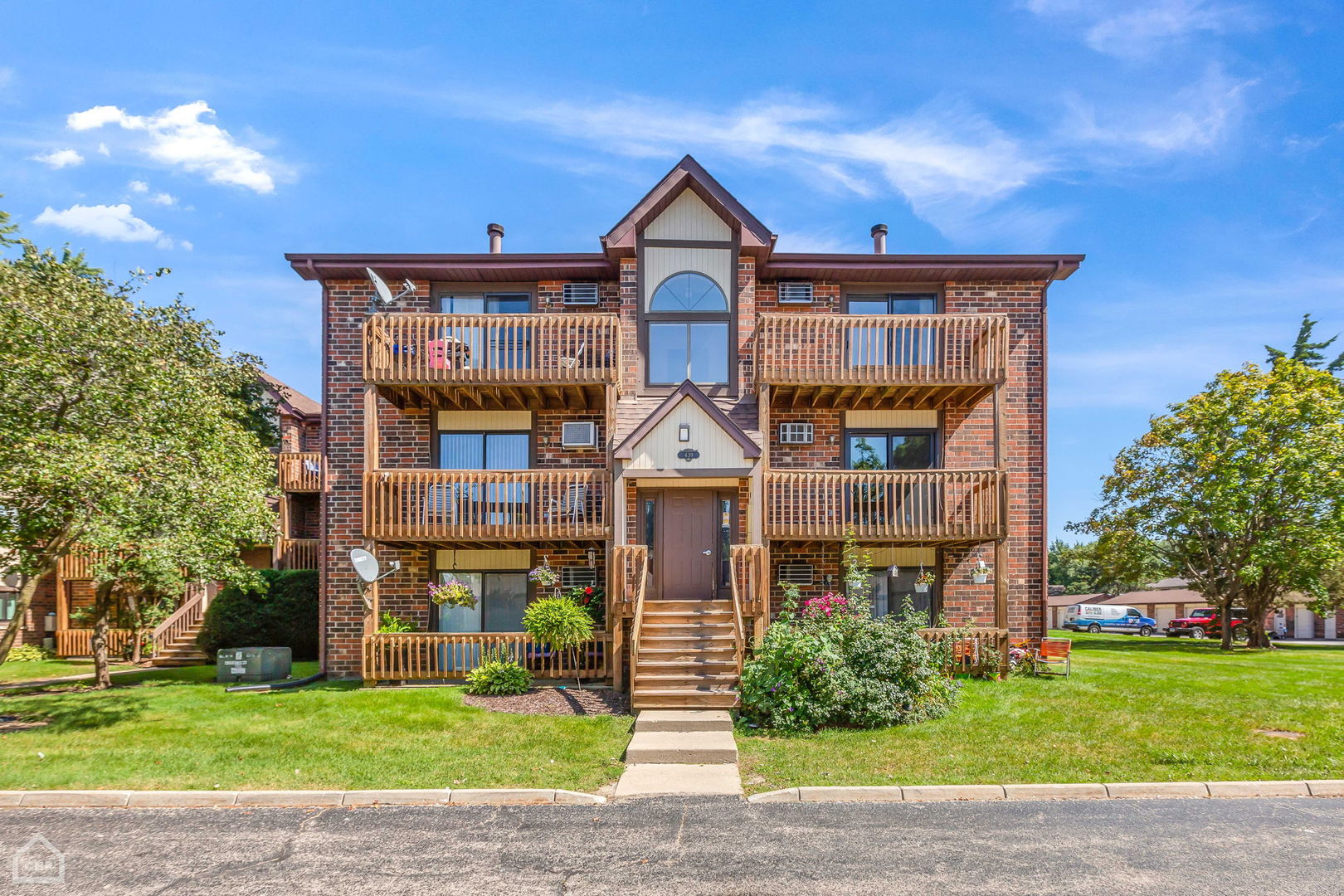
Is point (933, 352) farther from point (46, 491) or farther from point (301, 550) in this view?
point (301, 550)

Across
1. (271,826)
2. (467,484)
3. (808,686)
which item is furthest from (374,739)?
(808,686)

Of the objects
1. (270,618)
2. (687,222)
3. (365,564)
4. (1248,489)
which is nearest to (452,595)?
(365,564)

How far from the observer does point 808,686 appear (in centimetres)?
1102

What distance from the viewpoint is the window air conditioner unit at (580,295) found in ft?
51.8

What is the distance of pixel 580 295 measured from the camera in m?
15.8

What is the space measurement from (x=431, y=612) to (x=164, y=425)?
19.8 feet

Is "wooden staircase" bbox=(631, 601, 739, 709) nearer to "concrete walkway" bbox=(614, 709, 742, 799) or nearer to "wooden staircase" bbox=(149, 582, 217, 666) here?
"concrete walkway" bbox=(614, 709, 742, 799)

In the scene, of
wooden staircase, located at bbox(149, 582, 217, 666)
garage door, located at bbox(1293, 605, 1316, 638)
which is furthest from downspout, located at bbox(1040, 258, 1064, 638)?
garage door, located at bbox(1293, 605, 1316, 638)

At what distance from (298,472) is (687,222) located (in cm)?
1511

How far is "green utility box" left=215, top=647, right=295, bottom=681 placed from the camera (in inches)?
566

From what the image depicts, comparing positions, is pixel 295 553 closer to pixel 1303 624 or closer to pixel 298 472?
pixel 298 472

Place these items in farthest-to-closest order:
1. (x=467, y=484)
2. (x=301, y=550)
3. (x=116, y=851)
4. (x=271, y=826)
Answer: (x=301, y=550)
(x=467, y=484)
(x=271, y=826)
(x=116, y=851)

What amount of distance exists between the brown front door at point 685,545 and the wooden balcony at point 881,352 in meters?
2.80

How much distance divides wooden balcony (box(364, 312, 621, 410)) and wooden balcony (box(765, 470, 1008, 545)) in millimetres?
3956
